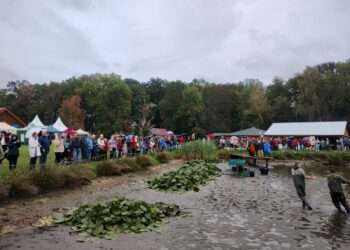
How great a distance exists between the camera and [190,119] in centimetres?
8325

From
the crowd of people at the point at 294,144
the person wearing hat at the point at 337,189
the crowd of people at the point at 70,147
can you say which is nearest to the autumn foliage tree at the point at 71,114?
the crowd of people at the point at 294,144

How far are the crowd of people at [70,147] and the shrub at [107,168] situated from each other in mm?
1146

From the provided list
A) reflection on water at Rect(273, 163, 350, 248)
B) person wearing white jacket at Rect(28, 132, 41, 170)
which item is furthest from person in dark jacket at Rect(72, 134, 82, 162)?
reflection on water at Rect(273, 163, 350, 248)

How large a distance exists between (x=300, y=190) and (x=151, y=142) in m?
19.5

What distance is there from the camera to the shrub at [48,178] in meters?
Result: 14.4

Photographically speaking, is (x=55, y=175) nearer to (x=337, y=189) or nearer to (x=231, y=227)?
(x=231, y=227)

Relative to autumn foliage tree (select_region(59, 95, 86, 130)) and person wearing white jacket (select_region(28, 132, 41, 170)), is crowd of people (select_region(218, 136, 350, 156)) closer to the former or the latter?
person wearing white jacket (select_region(28, 132, 41, 170))

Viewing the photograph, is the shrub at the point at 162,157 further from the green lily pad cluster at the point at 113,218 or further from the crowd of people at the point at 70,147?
the green lily pad cluster at the point at 113,218

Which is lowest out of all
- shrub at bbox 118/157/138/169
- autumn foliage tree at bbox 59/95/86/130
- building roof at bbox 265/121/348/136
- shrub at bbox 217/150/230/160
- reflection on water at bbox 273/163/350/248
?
reflection on water at bbox 273/163/350/248

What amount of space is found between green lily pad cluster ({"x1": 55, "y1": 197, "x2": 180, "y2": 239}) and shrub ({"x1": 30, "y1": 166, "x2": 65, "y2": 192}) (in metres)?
3.92

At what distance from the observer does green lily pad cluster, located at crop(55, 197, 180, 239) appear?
9828mm

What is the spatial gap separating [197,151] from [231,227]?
21397 mm

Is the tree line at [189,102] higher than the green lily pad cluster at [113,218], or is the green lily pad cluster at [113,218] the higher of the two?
the tree line at [189,102]

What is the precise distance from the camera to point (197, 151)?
105 ft
